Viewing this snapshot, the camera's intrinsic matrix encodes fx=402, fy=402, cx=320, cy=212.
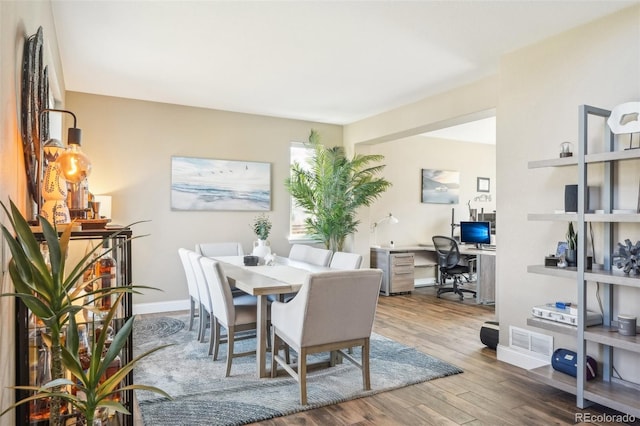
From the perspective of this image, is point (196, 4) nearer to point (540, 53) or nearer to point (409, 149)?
point (540, 53)

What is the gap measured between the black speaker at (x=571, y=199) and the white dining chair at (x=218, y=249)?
343 centimetres

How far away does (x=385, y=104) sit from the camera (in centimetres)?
507

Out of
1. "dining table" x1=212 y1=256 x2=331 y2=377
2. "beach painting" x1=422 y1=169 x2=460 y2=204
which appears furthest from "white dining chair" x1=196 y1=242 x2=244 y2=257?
"beach painting" x1=422 y1=169 x2=460 y2=204

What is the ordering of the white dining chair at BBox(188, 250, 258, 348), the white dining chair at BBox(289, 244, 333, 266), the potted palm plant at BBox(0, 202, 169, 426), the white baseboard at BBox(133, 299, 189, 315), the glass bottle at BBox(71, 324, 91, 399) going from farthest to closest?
1. the white baseboard at BBox(133, 299, 189, 315)
2. the white dining chair at BBox(289, 244, 333, 266)
3. the white dining chair at BBox(188, 250, 258, 348)
4. the glass bottle at BBox(71, 324, 91, 399)
5. the potted palm plant at BBox(0, 202, 169, 426)

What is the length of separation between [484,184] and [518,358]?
199 inches

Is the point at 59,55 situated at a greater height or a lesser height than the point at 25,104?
greater

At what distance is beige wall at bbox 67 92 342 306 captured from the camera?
482 centimetres

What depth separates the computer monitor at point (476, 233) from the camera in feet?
20.4

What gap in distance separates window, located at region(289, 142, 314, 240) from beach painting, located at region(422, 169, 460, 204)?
233 cm

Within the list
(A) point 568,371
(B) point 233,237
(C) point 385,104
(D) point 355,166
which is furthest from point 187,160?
(A) point 568,371

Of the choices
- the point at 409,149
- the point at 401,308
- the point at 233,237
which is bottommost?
the point at 401,308

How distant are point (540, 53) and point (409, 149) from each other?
377cm

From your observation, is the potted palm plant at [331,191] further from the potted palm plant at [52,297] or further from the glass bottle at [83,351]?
the potted palm plant at [52,297]

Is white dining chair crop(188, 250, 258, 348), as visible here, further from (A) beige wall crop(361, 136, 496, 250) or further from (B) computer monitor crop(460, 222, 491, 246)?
(B) computer monitor crop(460, 222, 491, 246)
